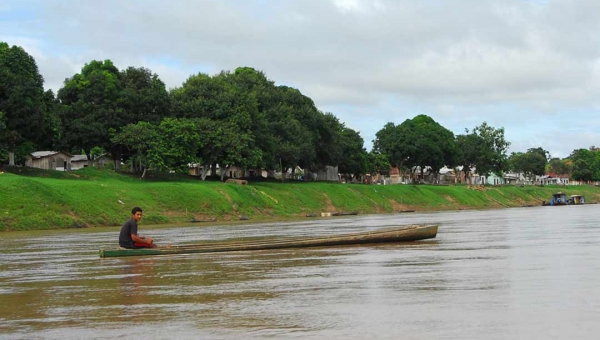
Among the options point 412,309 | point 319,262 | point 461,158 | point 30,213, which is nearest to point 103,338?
point 412,309

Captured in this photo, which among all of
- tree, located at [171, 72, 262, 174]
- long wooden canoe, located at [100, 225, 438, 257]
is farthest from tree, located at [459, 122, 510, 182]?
long wooden canoe, located at [100, 225, 438, 257]

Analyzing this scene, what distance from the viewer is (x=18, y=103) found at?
260 feet

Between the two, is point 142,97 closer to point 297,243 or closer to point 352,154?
point 352,154

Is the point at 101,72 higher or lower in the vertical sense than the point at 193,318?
higher

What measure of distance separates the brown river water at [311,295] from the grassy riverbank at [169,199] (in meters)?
32.9

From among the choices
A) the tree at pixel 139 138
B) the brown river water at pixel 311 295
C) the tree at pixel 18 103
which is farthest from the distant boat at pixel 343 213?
the brown river water at pixel 311 295

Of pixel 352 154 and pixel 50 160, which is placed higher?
pixel 352 154

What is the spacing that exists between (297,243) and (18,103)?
186ft

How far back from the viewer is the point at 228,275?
22281 mm

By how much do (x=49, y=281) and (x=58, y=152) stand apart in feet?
285

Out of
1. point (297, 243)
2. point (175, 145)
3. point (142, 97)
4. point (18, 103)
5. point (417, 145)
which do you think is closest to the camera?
point (297, 243)

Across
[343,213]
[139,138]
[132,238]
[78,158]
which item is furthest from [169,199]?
[132,238]

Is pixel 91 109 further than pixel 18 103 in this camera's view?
Yes

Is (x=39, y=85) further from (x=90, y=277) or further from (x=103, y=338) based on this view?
(x=103, y=338)
